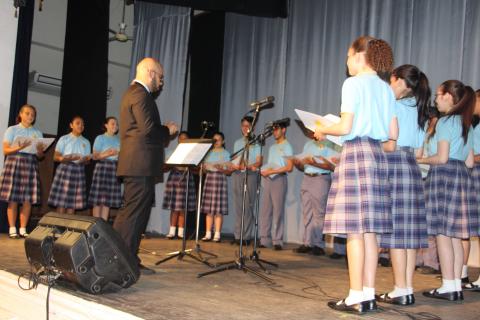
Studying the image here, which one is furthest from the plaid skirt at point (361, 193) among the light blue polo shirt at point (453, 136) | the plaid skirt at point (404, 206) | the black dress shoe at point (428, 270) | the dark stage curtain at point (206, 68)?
the dark stage curtain at point (206, 68)

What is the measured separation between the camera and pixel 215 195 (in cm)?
730

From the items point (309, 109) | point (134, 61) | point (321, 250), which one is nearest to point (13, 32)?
point (134, 61)

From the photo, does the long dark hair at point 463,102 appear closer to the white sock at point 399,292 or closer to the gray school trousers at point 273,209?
the white sock at point 399,292

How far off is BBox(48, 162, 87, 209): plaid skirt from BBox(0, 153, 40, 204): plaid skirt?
378 millimetres

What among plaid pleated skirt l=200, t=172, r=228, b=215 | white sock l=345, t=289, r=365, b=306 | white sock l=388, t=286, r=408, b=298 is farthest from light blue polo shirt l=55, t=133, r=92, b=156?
white sock l=345, t=289, r=365, b=306

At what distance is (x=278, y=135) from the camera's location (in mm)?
6805

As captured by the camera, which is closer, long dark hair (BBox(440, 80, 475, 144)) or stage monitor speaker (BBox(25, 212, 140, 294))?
stage monitor speaker (BBox(25, 212, 140, 294))

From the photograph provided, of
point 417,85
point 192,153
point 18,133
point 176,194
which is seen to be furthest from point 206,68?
point 417,85

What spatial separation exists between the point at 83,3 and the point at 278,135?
12.8ft

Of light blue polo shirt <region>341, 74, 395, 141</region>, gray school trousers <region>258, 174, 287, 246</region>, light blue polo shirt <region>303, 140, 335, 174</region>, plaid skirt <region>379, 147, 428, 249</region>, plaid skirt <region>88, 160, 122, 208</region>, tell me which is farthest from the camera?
plaid skirt <region>88, 160, 122, 208</region>

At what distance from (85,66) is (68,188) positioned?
2544 mm

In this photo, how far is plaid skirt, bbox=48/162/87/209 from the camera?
6.51 m

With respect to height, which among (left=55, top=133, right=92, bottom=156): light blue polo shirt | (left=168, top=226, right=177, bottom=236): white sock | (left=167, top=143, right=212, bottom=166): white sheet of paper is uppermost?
(left=55, top=133, right=92, bottom=156): light blue polo shirt

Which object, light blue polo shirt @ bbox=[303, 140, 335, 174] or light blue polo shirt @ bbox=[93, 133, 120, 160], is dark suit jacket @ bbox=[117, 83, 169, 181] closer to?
light blue polo shirt @ bbox=[303, 140, 335, 174]
